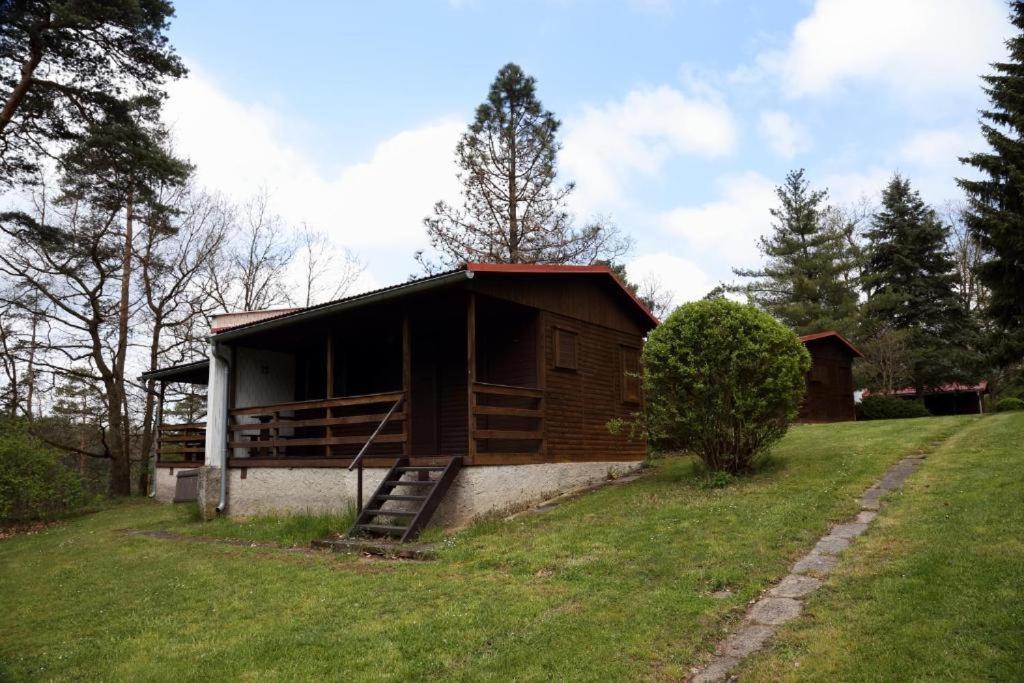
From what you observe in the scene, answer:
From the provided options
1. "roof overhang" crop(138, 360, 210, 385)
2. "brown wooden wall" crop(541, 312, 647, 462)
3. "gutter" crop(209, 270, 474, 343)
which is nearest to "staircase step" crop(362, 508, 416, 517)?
"brown wooden wall" crop(541, 312, 647, 462)

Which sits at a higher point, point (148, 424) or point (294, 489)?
point (148, 424)

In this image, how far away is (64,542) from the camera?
12766mm

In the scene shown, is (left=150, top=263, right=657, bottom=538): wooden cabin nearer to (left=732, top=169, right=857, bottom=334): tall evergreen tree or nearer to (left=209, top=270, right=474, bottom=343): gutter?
(left=209, top=270, right=474, bottom=343): gutter

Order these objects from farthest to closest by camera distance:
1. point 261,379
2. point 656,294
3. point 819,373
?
point 656,294 < point 819,373 < point 261,379

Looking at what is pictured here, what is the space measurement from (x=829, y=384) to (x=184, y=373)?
21604 millimetres

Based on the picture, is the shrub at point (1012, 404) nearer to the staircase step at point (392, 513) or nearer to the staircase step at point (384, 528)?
the staircase step at point (392, 513)

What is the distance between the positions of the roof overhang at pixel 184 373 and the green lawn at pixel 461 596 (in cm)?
669

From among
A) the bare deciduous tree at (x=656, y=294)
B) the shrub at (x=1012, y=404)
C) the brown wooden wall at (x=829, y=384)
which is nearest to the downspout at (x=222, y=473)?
the brown wooden wall at (x=829, y=384)

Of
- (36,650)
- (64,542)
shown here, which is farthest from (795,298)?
(36,650)

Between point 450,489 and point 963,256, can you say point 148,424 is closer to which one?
point 450,489

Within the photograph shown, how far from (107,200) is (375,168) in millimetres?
8020

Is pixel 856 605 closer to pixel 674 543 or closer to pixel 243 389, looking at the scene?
pixel 674 543

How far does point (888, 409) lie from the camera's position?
27.2 meters

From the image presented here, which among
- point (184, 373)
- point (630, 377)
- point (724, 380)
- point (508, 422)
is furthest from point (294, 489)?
point (184, 373)
